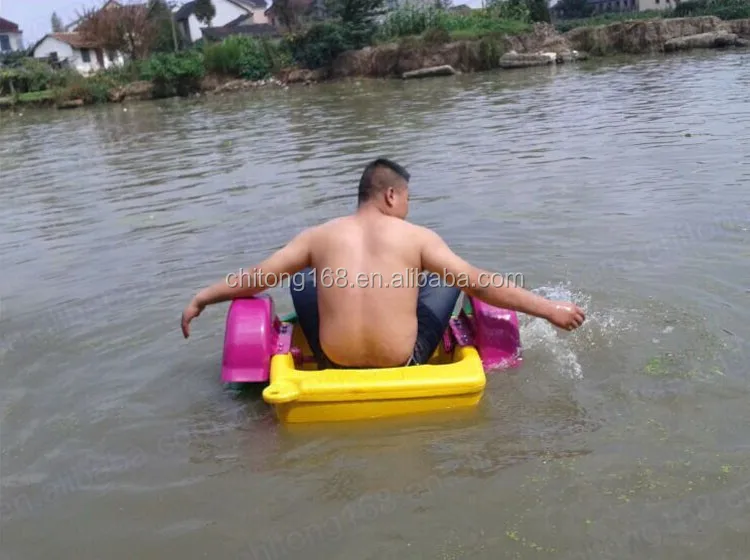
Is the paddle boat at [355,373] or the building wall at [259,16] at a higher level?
the building wall at [259,16]

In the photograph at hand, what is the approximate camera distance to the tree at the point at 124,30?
131ft

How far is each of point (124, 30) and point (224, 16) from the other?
2514 centimetres

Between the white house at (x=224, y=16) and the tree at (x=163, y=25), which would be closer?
the tree at (x=163, y=25)

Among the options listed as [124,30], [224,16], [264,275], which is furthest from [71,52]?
[264,275]

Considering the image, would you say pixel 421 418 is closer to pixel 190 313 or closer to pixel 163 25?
pixel 190 313

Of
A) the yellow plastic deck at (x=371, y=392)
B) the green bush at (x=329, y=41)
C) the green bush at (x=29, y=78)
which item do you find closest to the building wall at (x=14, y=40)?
the green bush at (x=29, y=78)

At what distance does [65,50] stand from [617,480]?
55839mm

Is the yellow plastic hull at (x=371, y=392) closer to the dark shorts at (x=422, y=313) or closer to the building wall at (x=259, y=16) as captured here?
the dark shorts at (x=422, y=313)

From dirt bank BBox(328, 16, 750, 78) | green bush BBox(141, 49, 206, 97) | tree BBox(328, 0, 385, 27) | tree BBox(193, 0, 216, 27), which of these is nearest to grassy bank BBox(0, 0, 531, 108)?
green bush BBox(141, 49, 206, 97)

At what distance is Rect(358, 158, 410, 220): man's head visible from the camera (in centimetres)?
373

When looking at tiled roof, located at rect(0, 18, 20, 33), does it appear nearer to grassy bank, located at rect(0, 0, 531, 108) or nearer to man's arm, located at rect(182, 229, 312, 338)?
grassy bank, located at rect(0, 0, 531, 108)

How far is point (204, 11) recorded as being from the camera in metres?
59.5

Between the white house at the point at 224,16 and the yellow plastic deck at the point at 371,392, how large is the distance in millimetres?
58010

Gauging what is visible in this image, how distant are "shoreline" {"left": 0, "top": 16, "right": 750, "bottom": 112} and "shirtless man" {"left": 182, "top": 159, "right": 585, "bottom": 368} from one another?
2634cm
